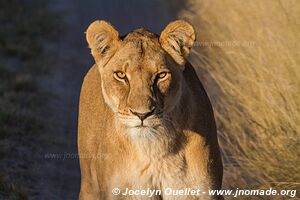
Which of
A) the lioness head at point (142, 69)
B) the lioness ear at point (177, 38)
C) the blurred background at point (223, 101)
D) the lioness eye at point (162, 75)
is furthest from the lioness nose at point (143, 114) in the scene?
the blurred background at point (223, 101)

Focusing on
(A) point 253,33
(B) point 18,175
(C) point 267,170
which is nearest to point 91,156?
(C) point 267,170

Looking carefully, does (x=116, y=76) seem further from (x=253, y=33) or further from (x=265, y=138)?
(x=253, y=33)

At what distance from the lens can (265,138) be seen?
7.22 m

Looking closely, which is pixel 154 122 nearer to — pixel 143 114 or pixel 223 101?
pixel 143 114

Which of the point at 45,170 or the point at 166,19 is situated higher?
the point at 166,19

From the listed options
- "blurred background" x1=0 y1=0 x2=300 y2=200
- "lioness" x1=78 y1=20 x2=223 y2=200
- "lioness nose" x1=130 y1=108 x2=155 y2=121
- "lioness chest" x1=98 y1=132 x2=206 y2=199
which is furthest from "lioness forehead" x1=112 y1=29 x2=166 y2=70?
"blurred background" x1=0 y1=0 x2=300 y2=200

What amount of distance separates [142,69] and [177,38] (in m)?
0.36

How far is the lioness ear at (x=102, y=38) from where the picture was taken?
18.4 ft

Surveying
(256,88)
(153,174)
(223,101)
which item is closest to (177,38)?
(153,174)

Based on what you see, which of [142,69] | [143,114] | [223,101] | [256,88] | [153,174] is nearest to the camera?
[143,114]

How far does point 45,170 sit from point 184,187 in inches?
120

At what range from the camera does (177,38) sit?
18.2 feet

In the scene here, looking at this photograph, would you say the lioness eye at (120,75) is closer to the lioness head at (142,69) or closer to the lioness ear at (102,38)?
the lioness head at (142,69)

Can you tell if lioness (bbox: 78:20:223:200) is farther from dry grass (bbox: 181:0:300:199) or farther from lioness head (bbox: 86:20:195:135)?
dry grass (bbox: 181:0:300:199)
